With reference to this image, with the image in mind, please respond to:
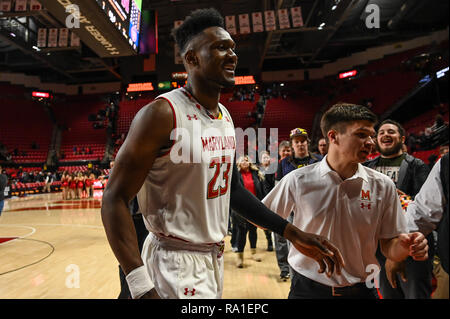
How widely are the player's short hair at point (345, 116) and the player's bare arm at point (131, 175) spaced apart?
1.06 metres

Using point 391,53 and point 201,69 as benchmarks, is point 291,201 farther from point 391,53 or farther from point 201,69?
point 391,53

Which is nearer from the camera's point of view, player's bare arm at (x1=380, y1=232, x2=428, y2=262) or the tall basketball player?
the tall basketball player

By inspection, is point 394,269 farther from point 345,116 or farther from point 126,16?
point 126,16

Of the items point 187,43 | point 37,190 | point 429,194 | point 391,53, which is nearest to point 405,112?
point 391,53

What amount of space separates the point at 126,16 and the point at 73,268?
476cm

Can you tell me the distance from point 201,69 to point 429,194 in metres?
1.49

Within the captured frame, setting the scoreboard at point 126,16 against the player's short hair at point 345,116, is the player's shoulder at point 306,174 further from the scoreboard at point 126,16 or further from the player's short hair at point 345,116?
the scoreboard at point 126,16

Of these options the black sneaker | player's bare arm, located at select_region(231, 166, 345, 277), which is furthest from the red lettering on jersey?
the black sneaker

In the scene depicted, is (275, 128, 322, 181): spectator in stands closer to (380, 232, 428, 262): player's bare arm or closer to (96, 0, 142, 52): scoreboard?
(380, 232, 428, 262): player's bare arm

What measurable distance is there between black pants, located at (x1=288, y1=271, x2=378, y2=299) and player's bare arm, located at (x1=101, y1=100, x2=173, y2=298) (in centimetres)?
118

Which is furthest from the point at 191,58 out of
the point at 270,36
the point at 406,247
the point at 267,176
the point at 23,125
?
the point at 23,125

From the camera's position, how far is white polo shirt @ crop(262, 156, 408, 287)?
1.69 m

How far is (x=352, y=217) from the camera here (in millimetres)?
1725

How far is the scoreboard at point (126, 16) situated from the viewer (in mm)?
4992
